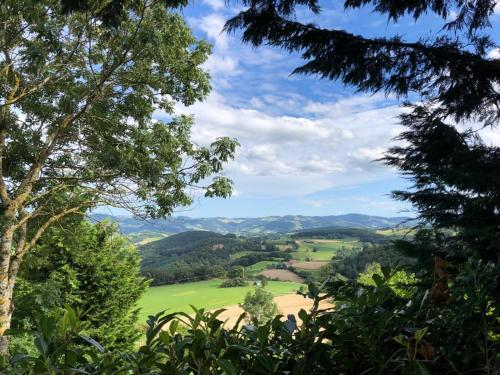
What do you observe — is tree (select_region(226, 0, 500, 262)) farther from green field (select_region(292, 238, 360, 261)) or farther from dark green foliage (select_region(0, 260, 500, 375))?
green field (select_region(292, 238, 360, 261))

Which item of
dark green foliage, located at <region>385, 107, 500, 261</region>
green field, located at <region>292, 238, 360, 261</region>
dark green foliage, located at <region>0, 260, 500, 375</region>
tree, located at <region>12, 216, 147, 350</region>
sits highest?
dark green foliage, located at <region>385, 107, 500, 261</region>

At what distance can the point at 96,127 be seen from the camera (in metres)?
11.0

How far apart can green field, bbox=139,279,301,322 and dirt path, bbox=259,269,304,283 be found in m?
2.01

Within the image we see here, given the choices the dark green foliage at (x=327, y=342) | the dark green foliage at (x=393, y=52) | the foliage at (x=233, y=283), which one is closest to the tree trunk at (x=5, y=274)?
the dark green foliage at (x=393, y=52)

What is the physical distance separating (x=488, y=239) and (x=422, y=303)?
170 centimetres

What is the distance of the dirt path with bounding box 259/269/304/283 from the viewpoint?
205ft

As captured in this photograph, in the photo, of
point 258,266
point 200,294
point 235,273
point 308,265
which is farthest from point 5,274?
point 258,266

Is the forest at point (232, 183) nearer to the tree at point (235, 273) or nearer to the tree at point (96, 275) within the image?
the tree at point (96, 275)

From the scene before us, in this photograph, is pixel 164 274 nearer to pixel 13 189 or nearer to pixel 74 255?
pixel 74 255

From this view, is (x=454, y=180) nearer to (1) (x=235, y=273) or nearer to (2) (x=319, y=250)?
(1) (x=235, y=273)

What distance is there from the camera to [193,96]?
415 inches

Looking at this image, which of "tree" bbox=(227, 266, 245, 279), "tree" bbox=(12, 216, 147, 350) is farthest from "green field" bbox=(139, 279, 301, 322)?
"tree" bbox=(12, 216, 147, 350)

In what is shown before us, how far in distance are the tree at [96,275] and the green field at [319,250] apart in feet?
209

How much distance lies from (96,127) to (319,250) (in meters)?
84.1
